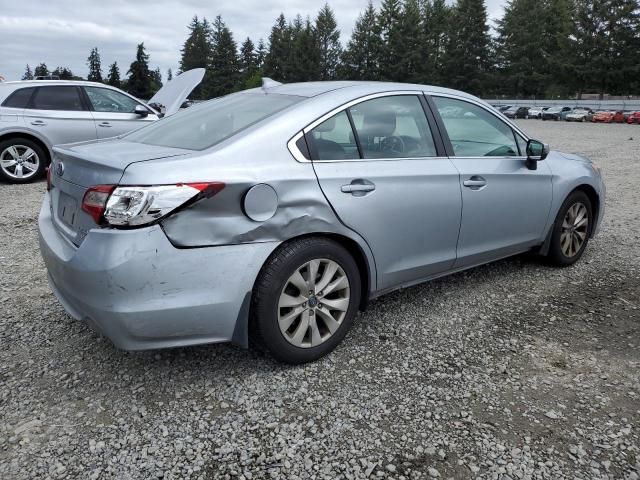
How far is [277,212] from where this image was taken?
9.04ft

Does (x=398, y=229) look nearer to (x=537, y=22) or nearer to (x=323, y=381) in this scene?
(x=323, y=381)

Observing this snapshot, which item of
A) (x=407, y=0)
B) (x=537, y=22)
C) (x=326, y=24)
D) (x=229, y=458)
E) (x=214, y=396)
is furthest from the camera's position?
(x=326, y=24)

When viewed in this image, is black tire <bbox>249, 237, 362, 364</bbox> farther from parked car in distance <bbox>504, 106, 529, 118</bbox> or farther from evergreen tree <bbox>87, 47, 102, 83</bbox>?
evergreen tree <bbox>87, 47, 102, 83</bbox>

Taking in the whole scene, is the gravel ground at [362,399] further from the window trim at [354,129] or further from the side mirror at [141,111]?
the side mirror at [141,111]

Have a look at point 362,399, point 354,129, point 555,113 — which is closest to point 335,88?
point 354,129

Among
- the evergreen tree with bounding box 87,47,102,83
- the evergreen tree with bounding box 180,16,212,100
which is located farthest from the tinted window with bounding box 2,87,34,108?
the evergreen tree with bounding box 87,47,102,83

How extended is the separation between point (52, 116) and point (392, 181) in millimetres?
7306

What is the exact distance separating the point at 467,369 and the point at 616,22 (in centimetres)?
7013

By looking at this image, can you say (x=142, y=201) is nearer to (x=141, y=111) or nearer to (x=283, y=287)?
(x=283, y=287)

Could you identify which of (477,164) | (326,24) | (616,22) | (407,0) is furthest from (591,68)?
(477,164)

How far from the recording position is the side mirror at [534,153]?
4145 mm

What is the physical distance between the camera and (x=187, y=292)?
8.48 feet

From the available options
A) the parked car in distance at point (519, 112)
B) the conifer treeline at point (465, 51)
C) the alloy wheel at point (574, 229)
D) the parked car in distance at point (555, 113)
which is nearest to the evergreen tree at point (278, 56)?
the conifer treeline at point (465, 51)

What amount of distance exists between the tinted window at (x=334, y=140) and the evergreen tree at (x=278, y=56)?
79.9m
